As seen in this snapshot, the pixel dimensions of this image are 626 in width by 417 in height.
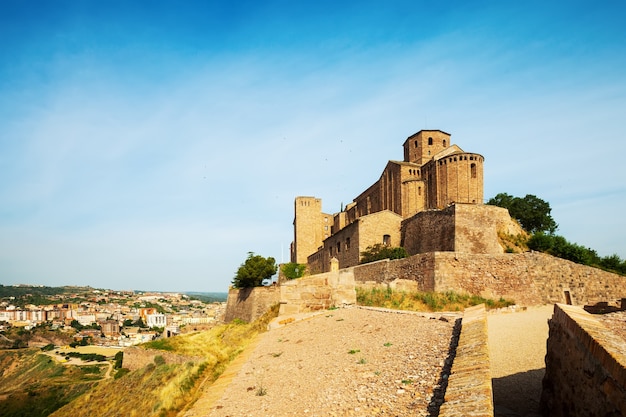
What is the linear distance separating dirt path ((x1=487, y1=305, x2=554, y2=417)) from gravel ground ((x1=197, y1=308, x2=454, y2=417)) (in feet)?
4.18

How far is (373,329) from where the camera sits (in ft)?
30.0

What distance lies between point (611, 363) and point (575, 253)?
30.5m

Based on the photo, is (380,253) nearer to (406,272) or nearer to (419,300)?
(406,272)

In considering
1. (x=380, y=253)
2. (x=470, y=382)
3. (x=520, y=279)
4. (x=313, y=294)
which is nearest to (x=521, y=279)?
(x=520, y=279)

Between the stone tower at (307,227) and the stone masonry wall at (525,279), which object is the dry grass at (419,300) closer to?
the stone masonry wall at (525,279)

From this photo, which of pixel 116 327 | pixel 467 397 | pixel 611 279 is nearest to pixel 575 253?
pixel 611 279

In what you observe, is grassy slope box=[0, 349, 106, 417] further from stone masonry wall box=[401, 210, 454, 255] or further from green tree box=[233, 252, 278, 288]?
stone masonry wall box=[401, 210, 454, 255]

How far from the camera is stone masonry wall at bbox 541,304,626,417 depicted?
390cm

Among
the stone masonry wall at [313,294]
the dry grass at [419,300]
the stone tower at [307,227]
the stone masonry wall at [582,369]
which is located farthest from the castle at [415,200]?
the stone masonry wall at [582,369]

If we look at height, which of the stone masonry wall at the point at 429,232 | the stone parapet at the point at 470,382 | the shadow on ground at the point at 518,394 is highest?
the stone masonry wall at the point at 429,232

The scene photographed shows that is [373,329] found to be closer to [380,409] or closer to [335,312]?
[335,312]

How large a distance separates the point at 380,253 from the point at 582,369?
32069mm

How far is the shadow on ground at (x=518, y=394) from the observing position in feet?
21.2

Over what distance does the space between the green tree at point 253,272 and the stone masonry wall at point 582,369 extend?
3181cm
